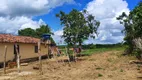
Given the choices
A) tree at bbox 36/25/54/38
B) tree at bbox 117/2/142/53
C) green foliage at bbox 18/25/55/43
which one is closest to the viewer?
tree at bbox 117/2/142/53

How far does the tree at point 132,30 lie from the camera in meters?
22.9

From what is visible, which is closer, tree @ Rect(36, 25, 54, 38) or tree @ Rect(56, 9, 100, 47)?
tree @ Rect(56, 9, 100, 47)

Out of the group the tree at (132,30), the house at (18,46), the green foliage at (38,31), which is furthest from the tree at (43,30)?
the tree at (132,30)

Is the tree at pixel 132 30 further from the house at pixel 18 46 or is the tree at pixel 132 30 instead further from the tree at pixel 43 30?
the tree at pixel 43 30

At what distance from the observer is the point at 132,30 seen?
32.3 m

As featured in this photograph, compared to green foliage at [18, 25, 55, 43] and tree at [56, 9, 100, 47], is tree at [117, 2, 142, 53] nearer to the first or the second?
tree at [56, 9, 100, 47]

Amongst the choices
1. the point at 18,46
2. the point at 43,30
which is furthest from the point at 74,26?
the point at 43,30

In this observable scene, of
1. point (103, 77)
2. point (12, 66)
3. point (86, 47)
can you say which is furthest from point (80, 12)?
point (86, 47)

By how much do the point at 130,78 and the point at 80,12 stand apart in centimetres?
1536

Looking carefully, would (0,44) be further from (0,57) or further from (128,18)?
(128,18)

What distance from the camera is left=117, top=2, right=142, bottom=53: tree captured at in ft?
75.2

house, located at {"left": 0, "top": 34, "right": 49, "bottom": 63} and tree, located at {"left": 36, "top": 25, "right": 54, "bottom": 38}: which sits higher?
tree, located at {"left": 36, "top": 25, "right": 54, "bottom": 38}

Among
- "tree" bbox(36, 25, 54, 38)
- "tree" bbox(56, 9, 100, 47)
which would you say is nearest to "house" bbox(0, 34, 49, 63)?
"tree" bbox(56, 9, 100, 47)

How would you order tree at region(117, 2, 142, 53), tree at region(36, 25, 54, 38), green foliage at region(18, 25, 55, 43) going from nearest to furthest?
1. tree at region(117, 2, 142, 53)
2. tree at region(36, 25, 54, 38)
3. green foliage at region(18, 25, 55, 43)
